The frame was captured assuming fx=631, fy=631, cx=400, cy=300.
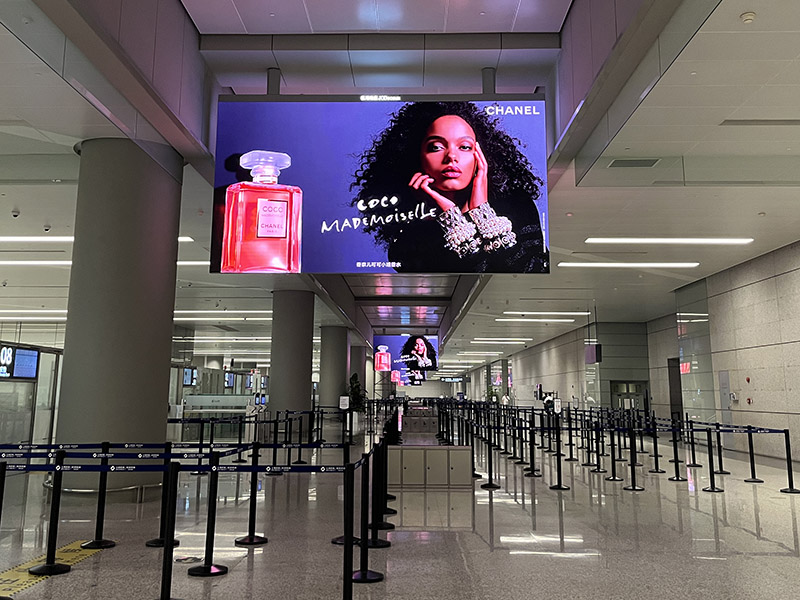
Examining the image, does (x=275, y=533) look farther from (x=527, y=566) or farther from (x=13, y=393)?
(x=13, y=393)

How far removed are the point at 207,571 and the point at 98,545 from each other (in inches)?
59.3

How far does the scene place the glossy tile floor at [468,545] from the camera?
4684 millimetres

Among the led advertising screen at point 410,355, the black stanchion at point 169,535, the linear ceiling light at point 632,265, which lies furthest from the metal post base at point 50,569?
the led advertising screen at point 410,355

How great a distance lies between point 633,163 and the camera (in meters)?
8.04

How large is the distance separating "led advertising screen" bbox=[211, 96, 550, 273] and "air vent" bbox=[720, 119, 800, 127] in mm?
2499

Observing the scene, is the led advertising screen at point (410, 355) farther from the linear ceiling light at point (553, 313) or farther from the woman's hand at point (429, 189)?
the woman's hand at point (429, 189)

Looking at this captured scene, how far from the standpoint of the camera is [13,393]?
11977 mm

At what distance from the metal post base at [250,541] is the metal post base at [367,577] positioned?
150 centimetres

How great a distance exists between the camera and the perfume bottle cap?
249 inches

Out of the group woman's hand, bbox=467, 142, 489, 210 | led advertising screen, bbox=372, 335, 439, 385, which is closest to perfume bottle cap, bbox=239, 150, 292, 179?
woman's hand, bbox=467, 142, 489, 210

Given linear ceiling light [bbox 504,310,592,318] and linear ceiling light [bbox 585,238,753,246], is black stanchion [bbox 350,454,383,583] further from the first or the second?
linear ceiling light [bbox 504,310,592,318]

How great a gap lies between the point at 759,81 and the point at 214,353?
4167 cm

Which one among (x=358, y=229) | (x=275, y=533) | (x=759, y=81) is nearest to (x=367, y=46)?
(x=358, y=229)

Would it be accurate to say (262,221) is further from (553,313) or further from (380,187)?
(553,313)
